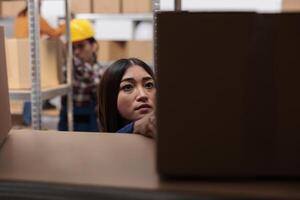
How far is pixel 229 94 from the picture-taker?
56 centimetres

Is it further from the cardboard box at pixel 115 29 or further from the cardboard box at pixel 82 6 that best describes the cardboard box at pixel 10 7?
the cardboard box at pixel 115 29

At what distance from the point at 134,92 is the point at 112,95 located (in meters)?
0.08

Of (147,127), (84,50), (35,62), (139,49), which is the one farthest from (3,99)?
(139,49)

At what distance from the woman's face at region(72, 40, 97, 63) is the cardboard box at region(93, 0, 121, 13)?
0.47 metres

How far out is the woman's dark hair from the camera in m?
1.48

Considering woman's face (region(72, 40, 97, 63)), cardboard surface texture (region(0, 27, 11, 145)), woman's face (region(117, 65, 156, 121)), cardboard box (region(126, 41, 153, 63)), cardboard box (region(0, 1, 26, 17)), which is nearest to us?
cardboard surface texture (region(0, 27, 11, 145))

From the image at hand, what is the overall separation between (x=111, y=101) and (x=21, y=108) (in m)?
1.16

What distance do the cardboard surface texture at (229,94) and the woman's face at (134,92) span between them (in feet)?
2.90

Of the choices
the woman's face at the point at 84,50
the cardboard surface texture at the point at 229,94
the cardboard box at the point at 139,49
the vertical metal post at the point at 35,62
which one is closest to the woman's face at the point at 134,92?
the vertical metal post at the point at 35,62

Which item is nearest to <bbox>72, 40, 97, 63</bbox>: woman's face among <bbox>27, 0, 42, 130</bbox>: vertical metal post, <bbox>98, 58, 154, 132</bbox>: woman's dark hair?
<bbox>27, 0, 42, 130</bbox>: vertical metal post

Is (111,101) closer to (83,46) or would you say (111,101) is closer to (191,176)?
(191,176)

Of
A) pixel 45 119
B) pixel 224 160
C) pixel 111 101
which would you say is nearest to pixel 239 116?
pixel 224 160

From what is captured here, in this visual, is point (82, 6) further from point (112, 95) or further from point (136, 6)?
point (112, 95)

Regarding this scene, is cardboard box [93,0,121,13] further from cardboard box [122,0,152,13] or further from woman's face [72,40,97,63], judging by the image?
woman's face [72,40,97,63]
